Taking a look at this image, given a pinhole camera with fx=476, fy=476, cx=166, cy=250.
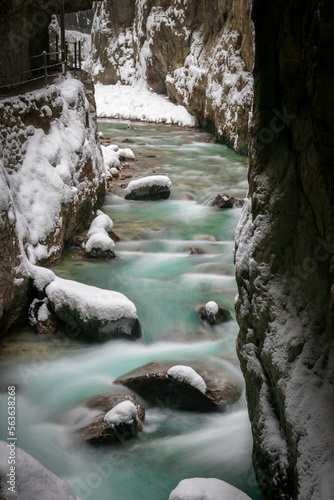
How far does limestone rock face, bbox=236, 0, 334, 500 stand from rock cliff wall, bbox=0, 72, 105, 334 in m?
3.72

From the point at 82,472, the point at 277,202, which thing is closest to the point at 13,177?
the point at 82,472

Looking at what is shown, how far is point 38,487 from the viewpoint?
2.72 meters

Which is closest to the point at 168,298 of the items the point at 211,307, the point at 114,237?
the point at 211,307

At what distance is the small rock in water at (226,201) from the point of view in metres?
12.7

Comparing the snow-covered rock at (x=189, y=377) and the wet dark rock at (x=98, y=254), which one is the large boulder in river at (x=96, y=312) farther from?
the wet dark rock at (x=98, y=254)

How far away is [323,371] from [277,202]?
1199 millimetres

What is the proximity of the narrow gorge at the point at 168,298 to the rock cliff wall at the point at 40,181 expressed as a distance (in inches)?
1.5

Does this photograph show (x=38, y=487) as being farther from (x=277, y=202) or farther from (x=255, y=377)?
(x=277, y=202)

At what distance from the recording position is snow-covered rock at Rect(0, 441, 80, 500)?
2.55 metres

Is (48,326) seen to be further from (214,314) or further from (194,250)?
(194,250)

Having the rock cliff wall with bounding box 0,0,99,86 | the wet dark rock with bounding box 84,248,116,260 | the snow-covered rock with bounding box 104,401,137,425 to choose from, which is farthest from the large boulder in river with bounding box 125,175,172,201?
the snow-covered rock with bounding box 104,401,137,425

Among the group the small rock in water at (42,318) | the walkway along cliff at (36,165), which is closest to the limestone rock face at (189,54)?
the walkway along cliff at (36,165)

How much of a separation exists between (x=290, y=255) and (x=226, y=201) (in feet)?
31.1

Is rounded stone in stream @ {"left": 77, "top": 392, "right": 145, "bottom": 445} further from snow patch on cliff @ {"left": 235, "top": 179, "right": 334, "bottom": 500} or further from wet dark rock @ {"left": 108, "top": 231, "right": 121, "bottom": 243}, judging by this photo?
wet dark rock @ {"left": 108, "top": 231, "right": 121, "bottom": 243}
